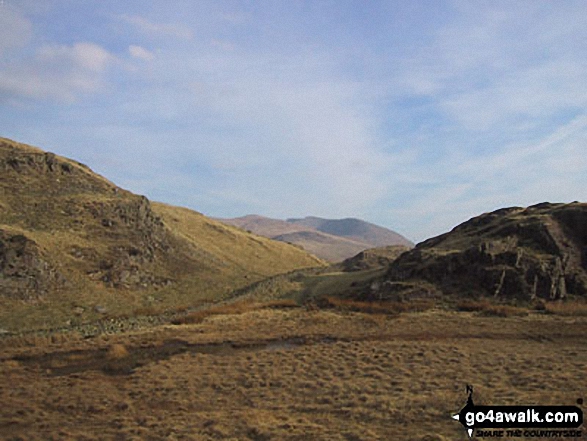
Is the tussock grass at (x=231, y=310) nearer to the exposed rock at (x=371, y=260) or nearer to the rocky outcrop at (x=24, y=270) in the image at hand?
the rocky outcrop at (x=24, y=270)

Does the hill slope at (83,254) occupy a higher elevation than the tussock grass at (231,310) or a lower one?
higher

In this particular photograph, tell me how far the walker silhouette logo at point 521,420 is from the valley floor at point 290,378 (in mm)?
505

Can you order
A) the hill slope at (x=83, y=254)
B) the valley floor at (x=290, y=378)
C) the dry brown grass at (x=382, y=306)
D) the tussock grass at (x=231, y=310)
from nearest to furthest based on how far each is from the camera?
the valley floor at (x=290, y=378)
the dry brown grass at (x=382, y=306)
the tussock grass at (x=231, y=310)
the hill slope at (x=83, y=254)

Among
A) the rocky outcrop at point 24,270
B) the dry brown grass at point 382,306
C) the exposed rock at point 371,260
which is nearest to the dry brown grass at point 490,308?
the dry brown grass at point 382,306

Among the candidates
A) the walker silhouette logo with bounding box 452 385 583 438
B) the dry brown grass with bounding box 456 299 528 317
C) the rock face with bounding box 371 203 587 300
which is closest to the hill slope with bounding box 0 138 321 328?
the rock face with bounding box 371 203 587 300

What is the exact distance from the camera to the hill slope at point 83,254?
1305 inches

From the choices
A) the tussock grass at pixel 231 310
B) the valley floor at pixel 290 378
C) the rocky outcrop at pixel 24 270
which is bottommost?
the valley floor at pixel 290 378

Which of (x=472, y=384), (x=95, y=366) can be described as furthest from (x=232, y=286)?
(x=472, y=384)

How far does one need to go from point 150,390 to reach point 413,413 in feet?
30.2

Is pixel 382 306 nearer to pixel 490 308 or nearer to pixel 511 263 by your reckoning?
pixel 490 308

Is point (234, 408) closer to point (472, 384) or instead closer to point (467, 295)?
point (472, 384)

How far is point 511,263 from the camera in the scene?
99.4 ft

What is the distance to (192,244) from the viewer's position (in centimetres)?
6225

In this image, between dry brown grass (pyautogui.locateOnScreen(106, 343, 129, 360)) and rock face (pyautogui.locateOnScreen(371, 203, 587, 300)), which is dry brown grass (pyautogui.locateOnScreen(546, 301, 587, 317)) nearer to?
rock face (pyautogui.locateOnScreen(371, 203, 587, 300))
